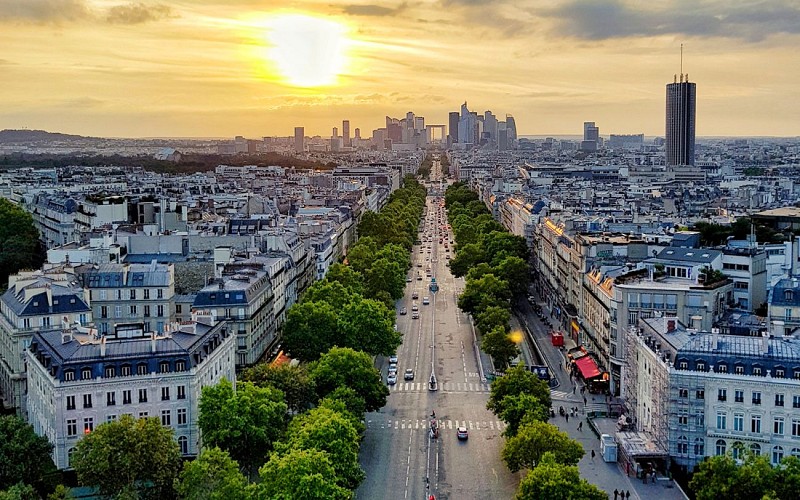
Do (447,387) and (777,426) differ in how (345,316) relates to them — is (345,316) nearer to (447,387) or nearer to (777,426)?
(447,387)

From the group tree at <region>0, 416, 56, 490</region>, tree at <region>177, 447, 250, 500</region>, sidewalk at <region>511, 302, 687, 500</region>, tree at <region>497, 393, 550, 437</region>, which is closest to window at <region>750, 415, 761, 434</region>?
sidewalk at <region>511, 302, 687, 500</region>

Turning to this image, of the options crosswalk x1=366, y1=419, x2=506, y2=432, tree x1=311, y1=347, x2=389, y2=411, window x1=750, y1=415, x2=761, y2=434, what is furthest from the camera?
crosswalk x1=366, y1=419, x2=506, y2=432

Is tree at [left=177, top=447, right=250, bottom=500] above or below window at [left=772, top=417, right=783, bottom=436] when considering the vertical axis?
below

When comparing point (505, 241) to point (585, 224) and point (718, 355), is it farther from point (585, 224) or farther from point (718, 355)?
point (718, 355)

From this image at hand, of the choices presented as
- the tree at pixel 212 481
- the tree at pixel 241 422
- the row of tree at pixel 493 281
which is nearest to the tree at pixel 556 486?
the tree at pixel 212 481

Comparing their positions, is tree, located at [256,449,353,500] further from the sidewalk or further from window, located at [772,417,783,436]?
window, located at [772,417,783,436]

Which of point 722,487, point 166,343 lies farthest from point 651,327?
point 166,343
